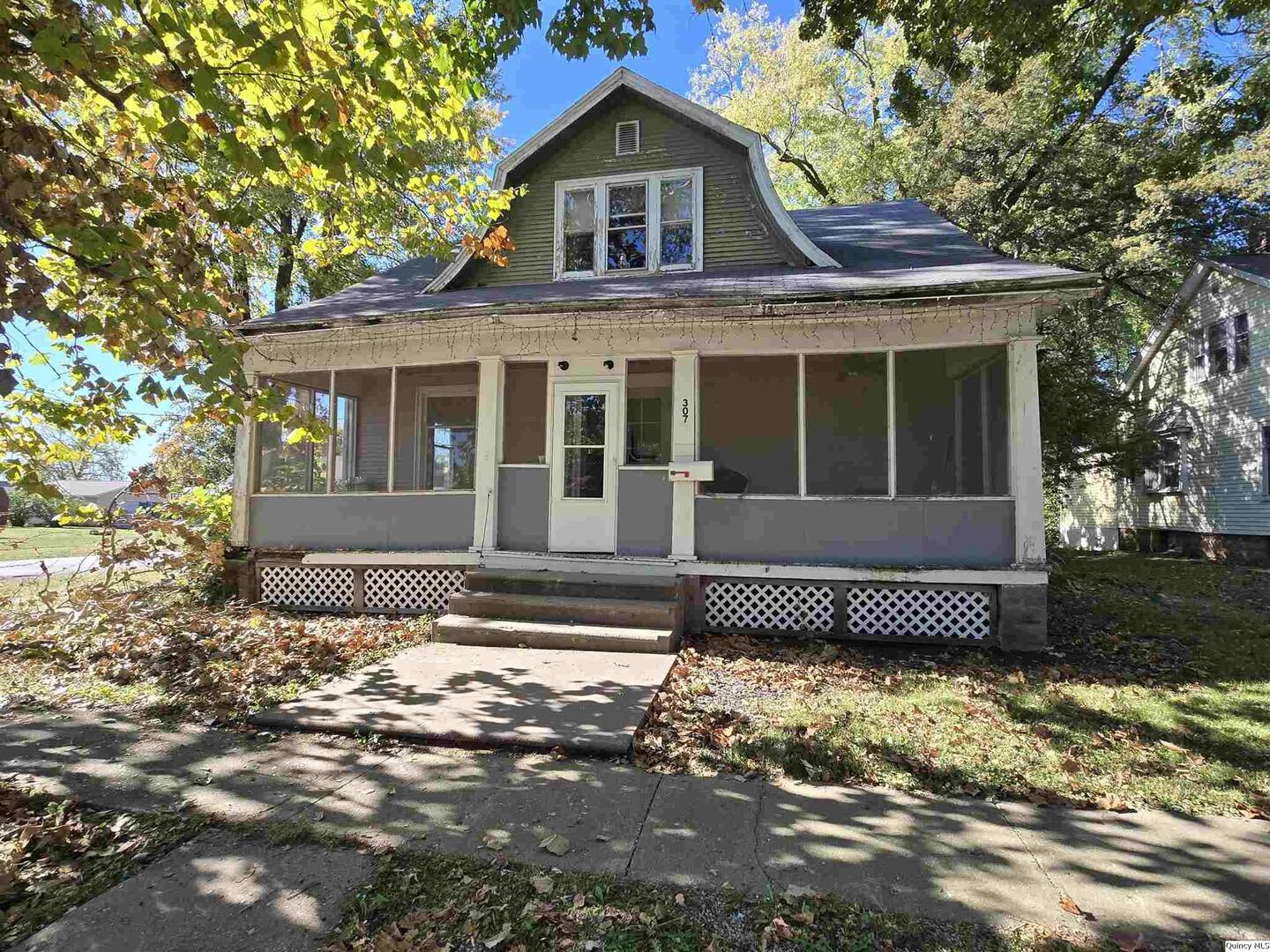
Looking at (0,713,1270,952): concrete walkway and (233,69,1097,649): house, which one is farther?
(233,69,1097,649): house

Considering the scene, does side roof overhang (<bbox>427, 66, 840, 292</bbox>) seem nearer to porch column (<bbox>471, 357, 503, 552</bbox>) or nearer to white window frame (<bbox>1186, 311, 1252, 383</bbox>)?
porch column (<bbox>471, 357, 503, 552</bbox>)

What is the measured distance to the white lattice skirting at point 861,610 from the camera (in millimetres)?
6961

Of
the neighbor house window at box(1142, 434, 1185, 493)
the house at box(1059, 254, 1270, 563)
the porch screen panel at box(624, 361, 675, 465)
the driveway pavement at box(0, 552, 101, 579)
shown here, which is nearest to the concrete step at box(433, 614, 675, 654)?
the porch screen panel at box(624, 361, 675, 465)

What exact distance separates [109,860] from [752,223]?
30.8 feet

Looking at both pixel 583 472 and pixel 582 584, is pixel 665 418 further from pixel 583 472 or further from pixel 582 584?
pixel 582 584

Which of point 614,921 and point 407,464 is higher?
point 407,464

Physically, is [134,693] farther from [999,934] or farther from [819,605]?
[819,605]

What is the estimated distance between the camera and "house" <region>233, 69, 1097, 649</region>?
6.95 m

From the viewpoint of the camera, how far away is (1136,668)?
6.03 metres

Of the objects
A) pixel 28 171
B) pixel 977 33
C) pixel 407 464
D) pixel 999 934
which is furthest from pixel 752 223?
pixel 999 934

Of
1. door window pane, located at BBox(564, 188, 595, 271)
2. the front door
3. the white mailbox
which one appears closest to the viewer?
the white mailbox

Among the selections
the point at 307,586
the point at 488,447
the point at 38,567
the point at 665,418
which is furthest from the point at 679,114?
the point at 38,567

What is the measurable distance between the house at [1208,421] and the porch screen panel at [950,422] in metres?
11.4

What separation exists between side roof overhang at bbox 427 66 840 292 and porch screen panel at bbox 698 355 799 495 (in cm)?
190
